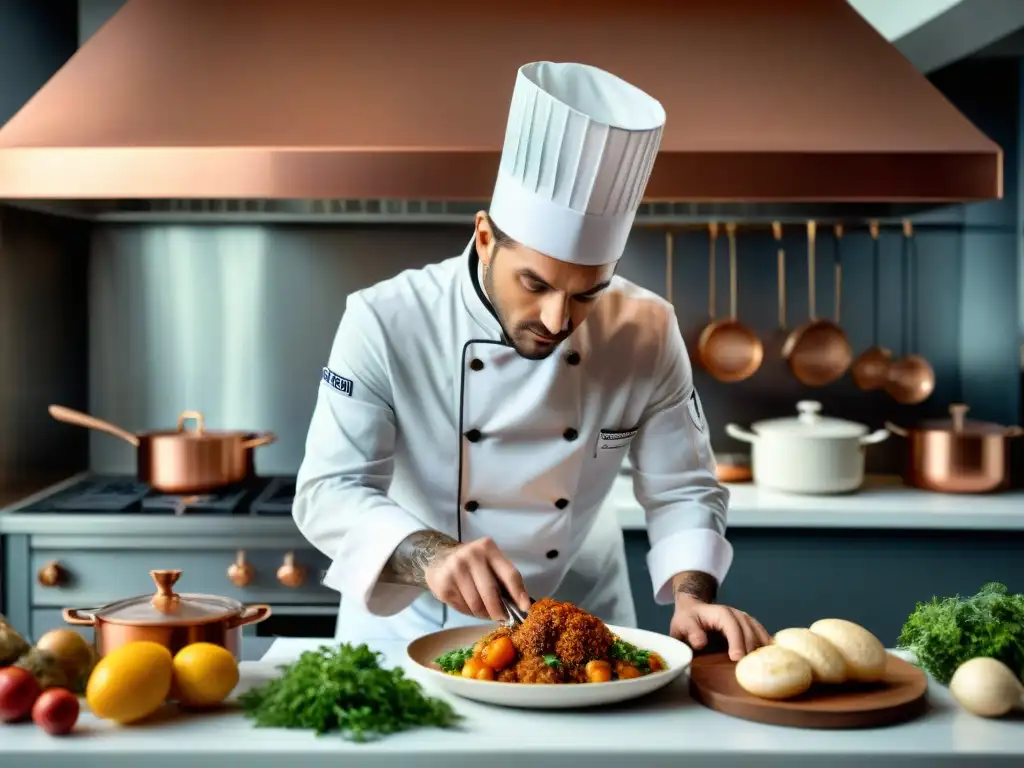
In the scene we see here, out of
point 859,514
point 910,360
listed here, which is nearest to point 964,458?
point 859,514

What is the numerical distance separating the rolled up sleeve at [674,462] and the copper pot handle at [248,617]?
2.15ft

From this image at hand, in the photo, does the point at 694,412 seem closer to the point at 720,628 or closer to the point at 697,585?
the point at 697,585

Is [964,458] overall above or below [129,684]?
above

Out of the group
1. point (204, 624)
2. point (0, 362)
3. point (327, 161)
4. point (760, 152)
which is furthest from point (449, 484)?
point (0, 362)

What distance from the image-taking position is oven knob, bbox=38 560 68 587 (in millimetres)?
2646

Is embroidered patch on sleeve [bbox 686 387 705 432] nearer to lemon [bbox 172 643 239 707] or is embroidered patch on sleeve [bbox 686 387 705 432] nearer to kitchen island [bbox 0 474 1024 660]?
kitchen island [bbox 0 474 1024 660]

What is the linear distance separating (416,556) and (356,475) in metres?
0.25

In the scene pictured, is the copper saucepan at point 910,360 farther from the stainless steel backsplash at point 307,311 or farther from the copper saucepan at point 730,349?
the copper saucepan at point 730,349

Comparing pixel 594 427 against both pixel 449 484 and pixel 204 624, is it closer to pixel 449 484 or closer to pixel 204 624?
pixel 449 484

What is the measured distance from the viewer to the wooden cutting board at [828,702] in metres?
1.25

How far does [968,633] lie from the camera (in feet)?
4.50

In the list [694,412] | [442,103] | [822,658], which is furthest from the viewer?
[442,103]

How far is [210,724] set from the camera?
1.25 metres

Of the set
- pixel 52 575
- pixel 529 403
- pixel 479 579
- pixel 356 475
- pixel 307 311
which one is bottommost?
pixel 52 575
